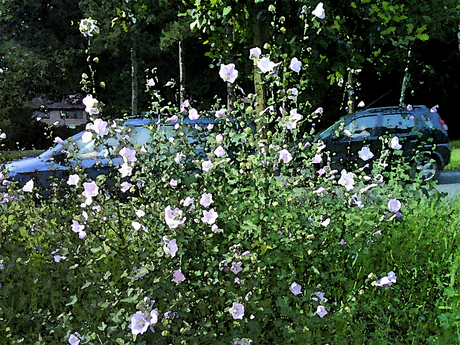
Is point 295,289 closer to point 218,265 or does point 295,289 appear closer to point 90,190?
point 218,265

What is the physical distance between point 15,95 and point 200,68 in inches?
332

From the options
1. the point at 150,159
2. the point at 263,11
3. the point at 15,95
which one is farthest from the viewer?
the point at 15,95

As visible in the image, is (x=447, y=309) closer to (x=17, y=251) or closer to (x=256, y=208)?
(x=256, y=208)

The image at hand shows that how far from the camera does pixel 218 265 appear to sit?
119 inches

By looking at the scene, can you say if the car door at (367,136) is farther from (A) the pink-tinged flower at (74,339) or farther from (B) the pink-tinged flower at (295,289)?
(A) the pink-tinged flower at (74,339)

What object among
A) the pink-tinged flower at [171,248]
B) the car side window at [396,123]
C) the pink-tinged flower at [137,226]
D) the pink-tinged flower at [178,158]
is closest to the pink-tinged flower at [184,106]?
the pink-tinged flower at [178,158]

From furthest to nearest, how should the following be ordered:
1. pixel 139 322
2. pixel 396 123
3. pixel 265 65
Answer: pixel 396 123, pixel 265 65, pixel 139 322

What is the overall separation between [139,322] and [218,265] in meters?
0.85

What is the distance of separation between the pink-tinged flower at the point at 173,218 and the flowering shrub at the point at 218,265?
11 millimetres

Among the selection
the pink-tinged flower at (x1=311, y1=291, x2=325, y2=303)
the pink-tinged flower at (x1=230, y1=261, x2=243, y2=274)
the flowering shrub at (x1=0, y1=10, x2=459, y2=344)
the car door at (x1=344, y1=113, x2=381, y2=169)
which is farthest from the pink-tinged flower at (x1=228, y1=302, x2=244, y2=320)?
the car door at (x1=344, y1=113, x2=381, y2=169)

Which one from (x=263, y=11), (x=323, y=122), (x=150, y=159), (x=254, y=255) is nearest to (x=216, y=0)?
→ (x=263, y=11)

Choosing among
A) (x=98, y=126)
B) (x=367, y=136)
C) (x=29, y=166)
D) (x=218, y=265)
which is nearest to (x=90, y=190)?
(x=98, y=126)

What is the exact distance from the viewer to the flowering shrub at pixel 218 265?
2.61 metres

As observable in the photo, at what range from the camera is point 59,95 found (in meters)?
23.6
